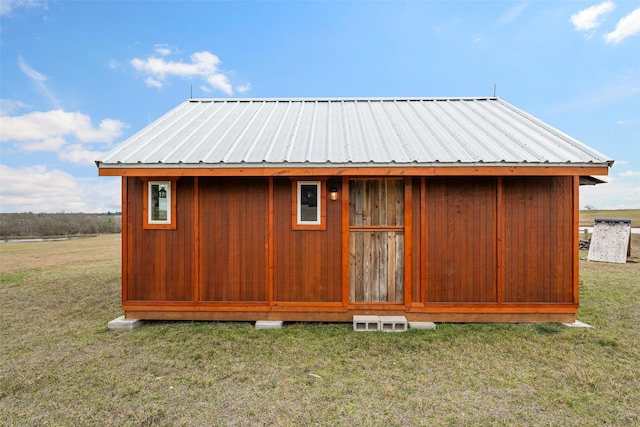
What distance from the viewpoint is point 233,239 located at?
5.19 meters

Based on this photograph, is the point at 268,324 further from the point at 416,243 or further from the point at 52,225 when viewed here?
the point at 52,225

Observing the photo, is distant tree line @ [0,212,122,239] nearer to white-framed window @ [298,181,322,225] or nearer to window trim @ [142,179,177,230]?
window trim @ [142,179,177,230]

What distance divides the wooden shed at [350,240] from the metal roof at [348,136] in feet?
0.25

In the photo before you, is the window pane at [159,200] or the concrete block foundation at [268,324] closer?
the concrete block foundation at [268,324]

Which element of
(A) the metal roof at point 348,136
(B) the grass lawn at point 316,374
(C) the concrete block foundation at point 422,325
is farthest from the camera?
(C) the concrete block foundation at point 422,325

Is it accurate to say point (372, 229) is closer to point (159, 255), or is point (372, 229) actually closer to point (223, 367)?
point (223, 367)

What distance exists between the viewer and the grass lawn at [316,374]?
2.93m

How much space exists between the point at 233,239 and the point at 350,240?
2066 mm

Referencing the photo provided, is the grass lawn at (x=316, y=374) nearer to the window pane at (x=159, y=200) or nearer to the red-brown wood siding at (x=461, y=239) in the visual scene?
the red-brown wood siding at (x=461, y=239)

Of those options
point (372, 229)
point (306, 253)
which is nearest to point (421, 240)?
point (372, 229)

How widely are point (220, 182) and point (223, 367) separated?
294cm

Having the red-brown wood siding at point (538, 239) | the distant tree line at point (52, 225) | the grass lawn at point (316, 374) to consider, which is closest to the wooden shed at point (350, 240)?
the red-brown wood siding at point (538, 239)

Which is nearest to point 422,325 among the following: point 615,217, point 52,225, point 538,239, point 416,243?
point 416,243

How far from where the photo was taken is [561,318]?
508 centimetres
